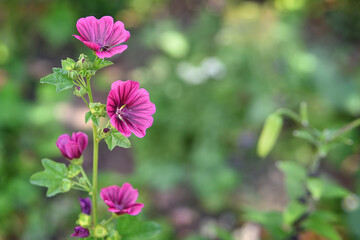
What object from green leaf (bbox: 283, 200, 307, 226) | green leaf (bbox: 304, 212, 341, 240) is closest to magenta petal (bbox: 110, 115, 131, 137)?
green leaf (bbox: 283, 200, 307, 226)

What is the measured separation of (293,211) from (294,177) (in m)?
0.10

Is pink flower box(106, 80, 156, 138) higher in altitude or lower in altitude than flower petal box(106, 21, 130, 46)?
lower

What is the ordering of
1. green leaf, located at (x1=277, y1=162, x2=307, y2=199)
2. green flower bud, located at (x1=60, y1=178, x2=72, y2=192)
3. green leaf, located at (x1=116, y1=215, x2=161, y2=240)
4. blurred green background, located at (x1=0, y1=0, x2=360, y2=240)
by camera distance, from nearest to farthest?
1. green flower bud, located at (x1=60, y1=178, x2=72, y2=192)
2. green leaf, located at (x1=116, y1=215, x2=161, y2=240)
3. green leaf, located at (x1=277, y1=162, x2=307, y2=199)
4. blurred green background, located at (x1=0, y1=0, x2=360, y2=240)

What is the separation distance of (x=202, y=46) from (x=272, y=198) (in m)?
1.03

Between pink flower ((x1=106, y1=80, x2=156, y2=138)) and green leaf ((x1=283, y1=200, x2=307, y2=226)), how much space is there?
549mm

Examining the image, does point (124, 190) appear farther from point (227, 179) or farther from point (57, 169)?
point (227, 179)

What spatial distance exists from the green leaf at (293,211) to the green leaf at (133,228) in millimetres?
380

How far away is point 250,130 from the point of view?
2.44 meters

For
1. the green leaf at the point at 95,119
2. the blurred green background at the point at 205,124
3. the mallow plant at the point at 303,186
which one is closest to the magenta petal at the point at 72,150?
the green leaf at the point at 95,119

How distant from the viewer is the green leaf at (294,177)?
3.69 feet

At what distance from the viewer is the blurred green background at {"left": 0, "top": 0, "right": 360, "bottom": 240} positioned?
217 centimetres

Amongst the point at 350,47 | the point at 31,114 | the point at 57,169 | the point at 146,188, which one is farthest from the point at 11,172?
the point at 350,47

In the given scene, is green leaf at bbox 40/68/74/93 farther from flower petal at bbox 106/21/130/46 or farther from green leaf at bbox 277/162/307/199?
green leaf at bbox 277/162/307/199

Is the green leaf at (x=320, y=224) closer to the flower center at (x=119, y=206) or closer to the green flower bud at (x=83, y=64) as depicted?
the flower center at (x=119, y=206)
